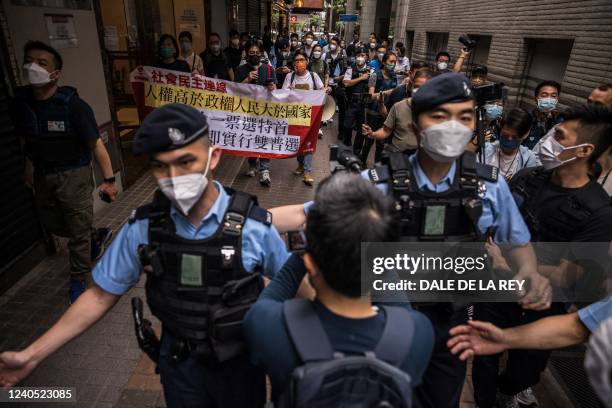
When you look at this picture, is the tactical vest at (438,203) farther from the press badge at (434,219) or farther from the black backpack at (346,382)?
the black backpack at (346,382)

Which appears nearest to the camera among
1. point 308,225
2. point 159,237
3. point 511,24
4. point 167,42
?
point 308,225

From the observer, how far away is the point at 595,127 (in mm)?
2479

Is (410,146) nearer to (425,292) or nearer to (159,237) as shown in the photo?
(425,292)

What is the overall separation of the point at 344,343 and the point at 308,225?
377 mm

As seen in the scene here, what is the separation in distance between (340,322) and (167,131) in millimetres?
1041

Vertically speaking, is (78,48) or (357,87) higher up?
(78,48)

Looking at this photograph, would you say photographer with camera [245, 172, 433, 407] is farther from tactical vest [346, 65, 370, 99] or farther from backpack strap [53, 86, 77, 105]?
tactical vest [346, 65, 370, 99]

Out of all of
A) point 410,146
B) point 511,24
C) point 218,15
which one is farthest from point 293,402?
point 218,15

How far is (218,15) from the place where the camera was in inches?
447

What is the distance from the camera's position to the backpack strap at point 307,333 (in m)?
1.16

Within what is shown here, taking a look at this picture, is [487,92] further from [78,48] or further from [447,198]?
[78,48]

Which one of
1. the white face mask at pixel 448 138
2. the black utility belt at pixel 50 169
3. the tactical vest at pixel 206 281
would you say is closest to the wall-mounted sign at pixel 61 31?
the black utility belt at pixel 50 169

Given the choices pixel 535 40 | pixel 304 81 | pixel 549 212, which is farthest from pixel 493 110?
pixel 535 40

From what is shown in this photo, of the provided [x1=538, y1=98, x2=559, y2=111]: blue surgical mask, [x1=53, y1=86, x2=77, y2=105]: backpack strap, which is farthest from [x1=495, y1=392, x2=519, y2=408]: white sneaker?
[x1=53, y1=86, x2=77, y2=105]: backpack strap
